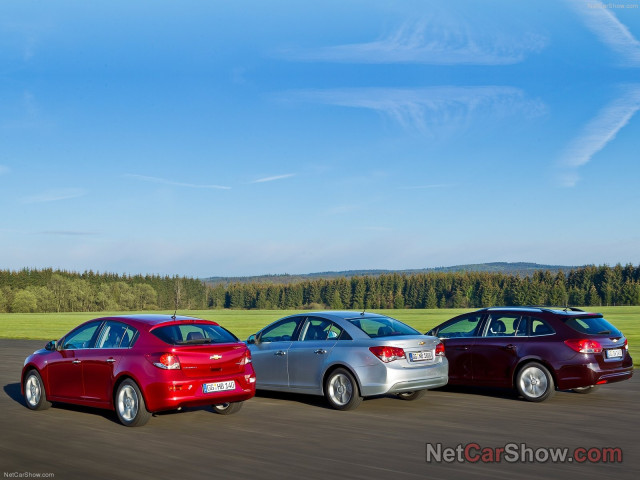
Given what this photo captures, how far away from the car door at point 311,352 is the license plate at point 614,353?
4.58m

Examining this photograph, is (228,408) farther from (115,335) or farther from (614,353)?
(614,353)

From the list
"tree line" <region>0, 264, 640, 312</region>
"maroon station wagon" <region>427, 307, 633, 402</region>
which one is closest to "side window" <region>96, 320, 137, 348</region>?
"maroon station wagon" <region>427, 307, 633, 402</region>

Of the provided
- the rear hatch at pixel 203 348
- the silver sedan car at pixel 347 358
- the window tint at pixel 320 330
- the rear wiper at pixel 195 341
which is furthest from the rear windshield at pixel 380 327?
the rear wiper at pixel 195 341

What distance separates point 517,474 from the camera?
7.21 meters

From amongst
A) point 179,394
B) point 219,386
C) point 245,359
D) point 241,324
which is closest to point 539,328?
point 245,359

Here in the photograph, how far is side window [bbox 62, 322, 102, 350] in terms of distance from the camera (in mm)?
10992

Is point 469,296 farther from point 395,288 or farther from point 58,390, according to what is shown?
point 58,390

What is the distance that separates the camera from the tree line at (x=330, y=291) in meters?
142

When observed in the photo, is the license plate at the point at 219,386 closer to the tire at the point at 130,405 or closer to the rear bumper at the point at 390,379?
the tire at the point at 130,405

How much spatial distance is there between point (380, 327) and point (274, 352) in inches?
76.6

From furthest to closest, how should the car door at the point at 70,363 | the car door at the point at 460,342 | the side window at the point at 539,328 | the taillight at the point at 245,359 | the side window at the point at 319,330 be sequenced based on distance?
the car door at the point at 460,342 < the side window at the point at 539,328 < the side window at the point at 319,330 < the car door at the point at 70,363 < the taillight at the point at 245,359

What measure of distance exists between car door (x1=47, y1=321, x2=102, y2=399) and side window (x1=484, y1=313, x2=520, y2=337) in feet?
22.3

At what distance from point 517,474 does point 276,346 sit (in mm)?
6194

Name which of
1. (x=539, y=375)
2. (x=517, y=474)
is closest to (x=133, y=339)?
(x=517, y=474)
